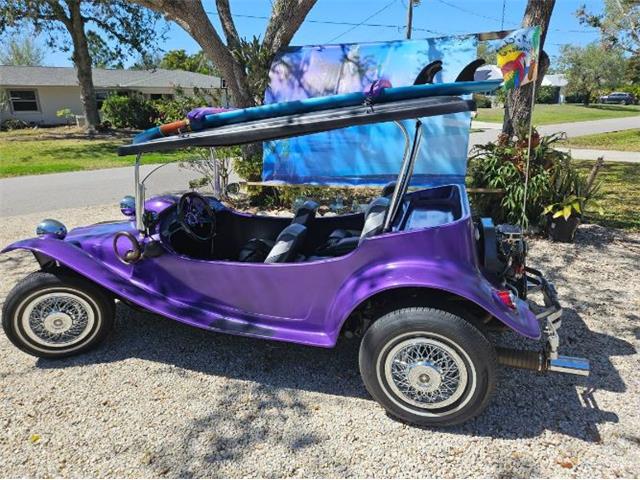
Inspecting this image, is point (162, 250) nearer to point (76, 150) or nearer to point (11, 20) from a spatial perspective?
point (76, 150)

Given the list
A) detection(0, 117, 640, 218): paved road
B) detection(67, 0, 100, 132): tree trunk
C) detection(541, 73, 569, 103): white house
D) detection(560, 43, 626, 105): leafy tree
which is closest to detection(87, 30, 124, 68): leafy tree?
detection(67, 0, 100, 132): tree trunk

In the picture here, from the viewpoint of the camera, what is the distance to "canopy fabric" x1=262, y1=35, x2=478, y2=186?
671cm

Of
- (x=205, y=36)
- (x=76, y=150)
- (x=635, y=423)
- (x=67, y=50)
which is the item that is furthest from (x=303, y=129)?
(x=67, y=50)

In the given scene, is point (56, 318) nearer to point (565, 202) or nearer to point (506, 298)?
point (506, 298)

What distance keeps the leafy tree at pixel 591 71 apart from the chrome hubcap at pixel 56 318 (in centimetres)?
6554

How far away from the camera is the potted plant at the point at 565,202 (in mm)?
5641

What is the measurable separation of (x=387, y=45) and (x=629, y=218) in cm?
445

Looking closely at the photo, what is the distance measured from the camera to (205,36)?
750 centimetres

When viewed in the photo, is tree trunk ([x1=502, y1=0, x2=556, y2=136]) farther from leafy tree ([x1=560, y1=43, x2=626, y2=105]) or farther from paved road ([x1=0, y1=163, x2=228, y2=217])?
leafy tree ([x1=560, y1=43, x2=626, y2=105])

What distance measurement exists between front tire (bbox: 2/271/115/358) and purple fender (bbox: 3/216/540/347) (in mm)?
155

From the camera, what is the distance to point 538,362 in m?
2.64

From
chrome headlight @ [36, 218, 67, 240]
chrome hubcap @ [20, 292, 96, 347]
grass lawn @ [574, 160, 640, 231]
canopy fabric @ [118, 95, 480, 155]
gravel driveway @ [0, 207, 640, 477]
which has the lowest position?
gravel driveway @ [0, 207, 640, 477]

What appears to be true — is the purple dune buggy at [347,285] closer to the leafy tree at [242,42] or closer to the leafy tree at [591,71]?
the leafy tree at [242,42]

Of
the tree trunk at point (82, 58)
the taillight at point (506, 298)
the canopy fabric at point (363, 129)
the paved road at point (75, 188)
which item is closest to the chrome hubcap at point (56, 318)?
the taillight at point (506, 298)
